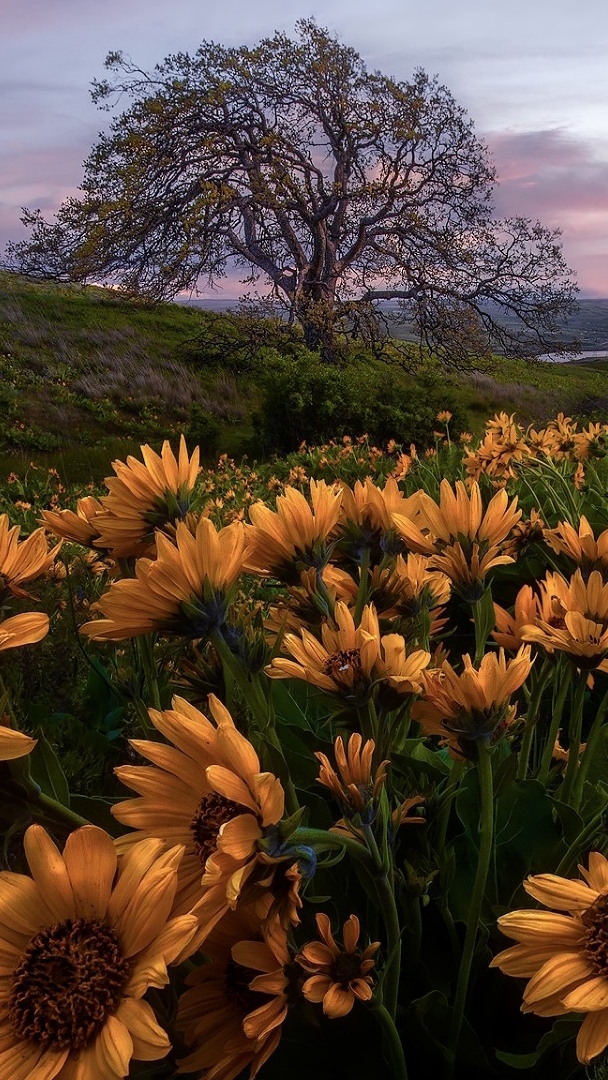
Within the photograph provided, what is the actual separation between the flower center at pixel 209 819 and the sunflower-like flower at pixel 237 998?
0.06 meters

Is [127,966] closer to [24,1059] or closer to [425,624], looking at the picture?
[24,1059]

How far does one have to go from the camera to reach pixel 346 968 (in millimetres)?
601

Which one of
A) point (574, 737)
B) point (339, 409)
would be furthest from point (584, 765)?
point (339, 409)

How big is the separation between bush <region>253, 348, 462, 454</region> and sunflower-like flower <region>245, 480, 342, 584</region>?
32.5 ft

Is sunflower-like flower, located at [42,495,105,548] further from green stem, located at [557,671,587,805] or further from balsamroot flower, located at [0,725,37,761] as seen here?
green stem, located at [557,671,587,805]

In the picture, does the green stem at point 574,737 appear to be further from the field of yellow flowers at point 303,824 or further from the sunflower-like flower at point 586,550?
the sunflower-like flower at point 586,550

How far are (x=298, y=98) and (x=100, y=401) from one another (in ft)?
30.3

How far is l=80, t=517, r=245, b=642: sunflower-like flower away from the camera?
2.57ft

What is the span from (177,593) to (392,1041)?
0.45m

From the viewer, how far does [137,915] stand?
21.0 inches

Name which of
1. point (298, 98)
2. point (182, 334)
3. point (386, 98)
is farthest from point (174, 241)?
point (386, 98)

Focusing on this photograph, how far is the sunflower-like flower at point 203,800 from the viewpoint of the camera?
0.54m

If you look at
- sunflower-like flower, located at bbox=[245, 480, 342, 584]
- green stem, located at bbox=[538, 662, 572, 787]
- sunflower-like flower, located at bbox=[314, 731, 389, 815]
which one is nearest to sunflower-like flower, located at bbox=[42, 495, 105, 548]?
sunflower-like flower, located at bbox=[245, 480, 342, 584]

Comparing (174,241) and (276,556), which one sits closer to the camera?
(276,556)
